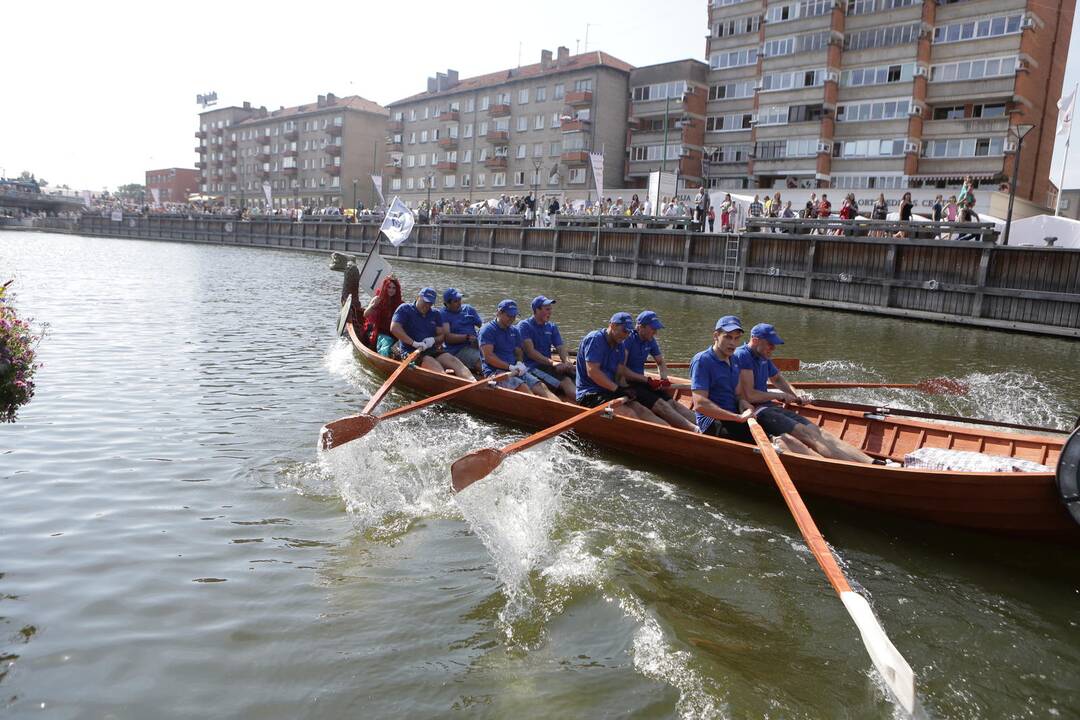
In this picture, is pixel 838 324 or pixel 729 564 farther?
pixel 838 324

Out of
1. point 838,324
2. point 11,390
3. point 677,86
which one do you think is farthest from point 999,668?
point 677,86

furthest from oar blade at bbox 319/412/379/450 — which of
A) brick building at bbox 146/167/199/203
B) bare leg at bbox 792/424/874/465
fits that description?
brick building at bbox 146/167/199/203

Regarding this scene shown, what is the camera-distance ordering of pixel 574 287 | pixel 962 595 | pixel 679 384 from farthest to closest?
pixel 574 287 → pixel 679 384 → pixel 962 595

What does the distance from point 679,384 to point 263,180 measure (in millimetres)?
110096

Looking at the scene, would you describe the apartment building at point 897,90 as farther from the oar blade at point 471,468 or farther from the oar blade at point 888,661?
the oar blade at point 888,661

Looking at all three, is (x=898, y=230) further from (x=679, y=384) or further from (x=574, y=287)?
(x=679, y=384)

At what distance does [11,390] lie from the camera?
219 inches

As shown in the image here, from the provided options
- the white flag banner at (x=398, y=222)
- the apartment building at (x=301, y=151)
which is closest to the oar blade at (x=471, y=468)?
the white flag banner at (x=398, y=222)

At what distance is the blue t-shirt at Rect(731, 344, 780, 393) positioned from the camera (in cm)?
898

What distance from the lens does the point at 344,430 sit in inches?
363

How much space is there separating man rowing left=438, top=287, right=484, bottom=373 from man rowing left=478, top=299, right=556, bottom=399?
1.31m

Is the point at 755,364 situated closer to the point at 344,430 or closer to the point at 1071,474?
the point at 1071,474

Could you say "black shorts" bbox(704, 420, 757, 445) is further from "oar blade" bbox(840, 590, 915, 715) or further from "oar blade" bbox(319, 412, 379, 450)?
"oar blade" bbox(319, 412, 379, 450)

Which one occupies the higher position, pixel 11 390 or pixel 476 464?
pixel 11 390
